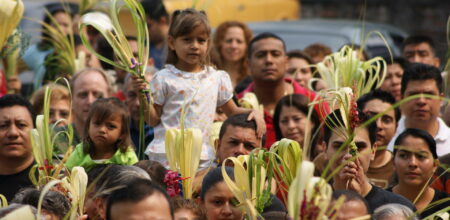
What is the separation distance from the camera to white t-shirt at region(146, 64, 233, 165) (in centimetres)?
766

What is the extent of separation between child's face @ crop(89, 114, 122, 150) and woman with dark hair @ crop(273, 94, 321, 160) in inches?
52.5

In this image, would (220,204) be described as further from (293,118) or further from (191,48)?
(293,118)

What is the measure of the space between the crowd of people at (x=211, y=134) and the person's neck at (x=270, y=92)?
0.01 m

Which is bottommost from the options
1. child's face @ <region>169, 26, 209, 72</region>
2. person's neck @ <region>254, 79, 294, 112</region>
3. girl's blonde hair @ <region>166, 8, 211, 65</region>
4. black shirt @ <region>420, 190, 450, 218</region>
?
black shirt @ <region>420, 190, 450, 218</region>

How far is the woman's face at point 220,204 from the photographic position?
646 cm

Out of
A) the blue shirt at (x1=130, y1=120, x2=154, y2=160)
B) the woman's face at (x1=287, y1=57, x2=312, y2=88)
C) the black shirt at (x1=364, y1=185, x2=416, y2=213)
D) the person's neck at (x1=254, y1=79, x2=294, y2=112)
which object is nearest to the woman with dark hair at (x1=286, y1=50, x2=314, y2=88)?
the woman's face at (x1=287, y1=57, x2=312, y2=88)

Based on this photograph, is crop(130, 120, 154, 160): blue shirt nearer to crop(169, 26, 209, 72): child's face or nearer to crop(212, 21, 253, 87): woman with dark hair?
crop(169, 26, 209, 72): child's face

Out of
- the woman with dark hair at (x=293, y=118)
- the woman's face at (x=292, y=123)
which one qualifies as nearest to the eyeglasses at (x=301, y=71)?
the woman with dark hair at (x=293, y=118)

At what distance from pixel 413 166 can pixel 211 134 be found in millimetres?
1358

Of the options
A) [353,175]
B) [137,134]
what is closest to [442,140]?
[353,175]

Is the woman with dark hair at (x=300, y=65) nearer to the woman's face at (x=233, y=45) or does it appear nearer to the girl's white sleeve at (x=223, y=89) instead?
the woman's face at (x=233, y=45)

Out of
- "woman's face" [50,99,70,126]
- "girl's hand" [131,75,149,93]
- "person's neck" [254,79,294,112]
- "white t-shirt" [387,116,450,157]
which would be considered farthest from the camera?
"person's neck" [254,79,294,112]

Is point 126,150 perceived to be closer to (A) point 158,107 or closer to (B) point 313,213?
(A) point 158,107

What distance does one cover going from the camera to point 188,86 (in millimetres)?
7660
